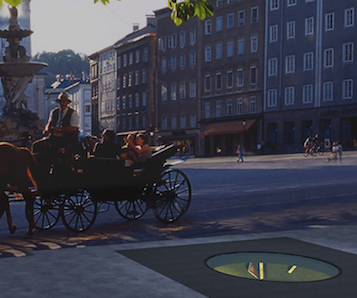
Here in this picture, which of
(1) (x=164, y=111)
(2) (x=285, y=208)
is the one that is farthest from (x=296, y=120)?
(2) (x=285, y=208)

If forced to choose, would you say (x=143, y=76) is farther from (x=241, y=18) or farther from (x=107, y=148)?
(x=107, y=148)

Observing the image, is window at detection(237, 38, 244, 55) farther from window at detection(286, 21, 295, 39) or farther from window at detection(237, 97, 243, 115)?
window at detection(286, 21, 295, 39)

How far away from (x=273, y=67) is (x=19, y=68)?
40275 mm

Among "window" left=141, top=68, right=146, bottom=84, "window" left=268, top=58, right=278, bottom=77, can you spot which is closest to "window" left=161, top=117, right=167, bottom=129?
"window" left=141, top=68, right=146, bottom=84

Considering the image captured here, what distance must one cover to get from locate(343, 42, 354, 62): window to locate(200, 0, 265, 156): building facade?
9.99m

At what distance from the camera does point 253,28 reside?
64125mm

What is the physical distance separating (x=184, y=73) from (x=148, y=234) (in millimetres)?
65335

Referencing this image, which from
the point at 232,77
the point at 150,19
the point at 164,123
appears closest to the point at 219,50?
the point at 232,77

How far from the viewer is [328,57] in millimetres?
56062

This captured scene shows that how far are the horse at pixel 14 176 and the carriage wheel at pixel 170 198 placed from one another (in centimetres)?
255

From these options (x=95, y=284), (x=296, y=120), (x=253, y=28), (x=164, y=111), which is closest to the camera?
(x=95, y=284)

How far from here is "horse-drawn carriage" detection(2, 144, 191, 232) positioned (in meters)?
10.2

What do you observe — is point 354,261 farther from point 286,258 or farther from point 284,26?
point 284,26

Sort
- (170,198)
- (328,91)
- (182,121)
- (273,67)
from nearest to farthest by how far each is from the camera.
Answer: (170,198) < (328,91) < (273,67) < (182,121)
